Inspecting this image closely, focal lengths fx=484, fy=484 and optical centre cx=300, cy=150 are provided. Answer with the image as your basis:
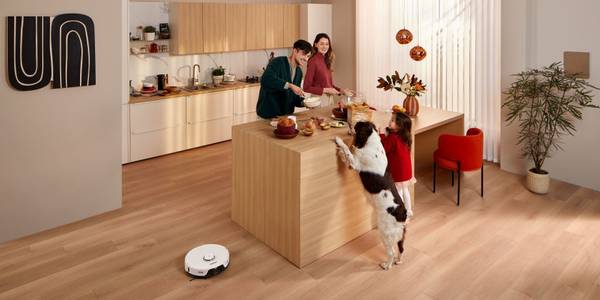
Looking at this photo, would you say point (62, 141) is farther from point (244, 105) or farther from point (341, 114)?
point (244, 105)

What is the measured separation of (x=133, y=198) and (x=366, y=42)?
4507 mm

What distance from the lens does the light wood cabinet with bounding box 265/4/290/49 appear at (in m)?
7.73

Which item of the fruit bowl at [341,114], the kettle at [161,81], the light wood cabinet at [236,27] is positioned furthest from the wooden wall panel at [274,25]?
the fruit bowl at [341,114]

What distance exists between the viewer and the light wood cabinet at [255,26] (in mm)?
7469

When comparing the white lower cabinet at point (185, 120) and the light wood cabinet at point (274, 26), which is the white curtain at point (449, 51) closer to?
the light wood cabinet at point (274, 26)

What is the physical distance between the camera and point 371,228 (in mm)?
4332

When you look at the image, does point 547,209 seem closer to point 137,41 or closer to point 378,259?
point 378,259

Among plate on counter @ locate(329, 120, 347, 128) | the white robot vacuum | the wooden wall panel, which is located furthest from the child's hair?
the wooden wall panel

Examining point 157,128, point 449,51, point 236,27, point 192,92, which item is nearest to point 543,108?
point 449,51

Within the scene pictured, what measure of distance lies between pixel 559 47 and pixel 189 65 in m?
4.89

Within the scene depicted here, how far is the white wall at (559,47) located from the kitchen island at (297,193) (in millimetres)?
2349

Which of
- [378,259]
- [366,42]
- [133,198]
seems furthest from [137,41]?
[378,259]

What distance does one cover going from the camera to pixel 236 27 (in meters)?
7.32

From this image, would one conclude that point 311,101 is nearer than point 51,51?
No
